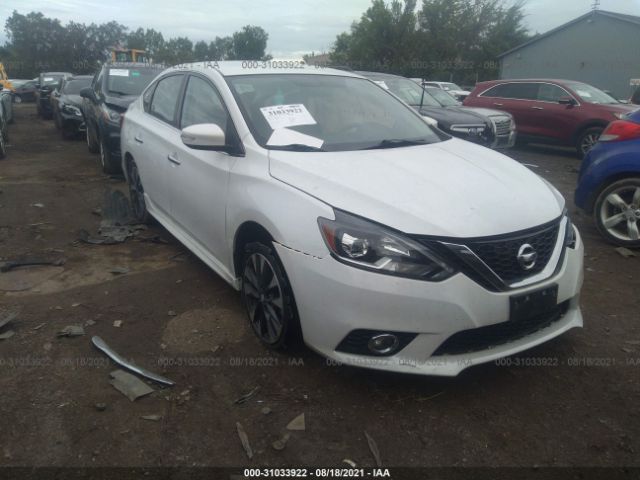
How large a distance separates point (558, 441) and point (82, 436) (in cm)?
226

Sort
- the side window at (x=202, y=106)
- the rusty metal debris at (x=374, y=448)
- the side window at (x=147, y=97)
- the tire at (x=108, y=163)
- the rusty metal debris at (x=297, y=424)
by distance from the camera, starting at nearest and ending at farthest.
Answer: the rusty metal debris at (x=374, y=448), the rusty metal debris at (x=297, y=424), the side window at (x=202, y=106), the side window at (x=147, y=97), the tire at (x=108, y=163)

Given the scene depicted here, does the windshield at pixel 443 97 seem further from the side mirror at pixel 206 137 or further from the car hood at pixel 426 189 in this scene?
the side mirror at pixel 206 137

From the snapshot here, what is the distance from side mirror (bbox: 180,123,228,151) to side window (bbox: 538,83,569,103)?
32.7ft

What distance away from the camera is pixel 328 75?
414cm

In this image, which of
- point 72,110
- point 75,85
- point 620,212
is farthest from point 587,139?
point 75,85

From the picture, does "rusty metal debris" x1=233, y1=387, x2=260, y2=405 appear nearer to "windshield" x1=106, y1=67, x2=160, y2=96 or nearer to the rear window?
"windshield" x1=106, y1=67, x2=160, y2=96

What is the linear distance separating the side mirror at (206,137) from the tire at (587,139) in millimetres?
9439

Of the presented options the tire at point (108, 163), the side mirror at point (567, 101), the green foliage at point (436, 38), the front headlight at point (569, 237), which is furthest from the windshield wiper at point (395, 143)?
the green foliage at point (436, 38)

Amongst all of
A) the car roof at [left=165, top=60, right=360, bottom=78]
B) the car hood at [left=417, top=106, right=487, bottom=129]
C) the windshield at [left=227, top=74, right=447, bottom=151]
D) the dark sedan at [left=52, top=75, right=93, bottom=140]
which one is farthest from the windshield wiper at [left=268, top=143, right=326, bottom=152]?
the dark sedan at [left=52, top=75, right=93, bottom=140]

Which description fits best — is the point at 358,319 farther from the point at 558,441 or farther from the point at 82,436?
the point at 82,436

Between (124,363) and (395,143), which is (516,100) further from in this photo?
(124,363)

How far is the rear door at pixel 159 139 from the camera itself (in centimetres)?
430

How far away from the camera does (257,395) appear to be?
2.82 meters

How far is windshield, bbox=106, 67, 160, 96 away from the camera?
8812 mm
